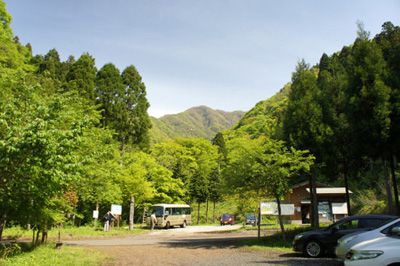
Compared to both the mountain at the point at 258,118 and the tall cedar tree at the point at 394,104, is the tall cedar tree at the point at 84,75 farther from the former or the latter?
the mountain at the point at 258,118

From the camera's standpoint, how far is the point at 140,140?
37344 mm

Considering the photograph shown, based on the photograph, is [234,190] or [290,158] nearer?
[290,158]

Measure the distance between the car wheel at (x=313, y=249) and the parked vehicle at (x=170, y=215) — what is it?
24208mm

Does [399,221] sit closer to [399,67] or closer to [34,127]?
[34,127]

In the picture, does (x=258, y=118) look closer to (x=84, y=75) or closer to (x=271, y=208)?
Answer: (x=84, y=75)

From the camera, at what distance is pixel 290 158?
1669 cm

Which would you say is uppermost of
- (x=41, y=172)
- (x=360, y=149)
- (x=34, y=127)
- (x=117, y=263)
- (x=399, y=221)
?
(x=360, y=149)

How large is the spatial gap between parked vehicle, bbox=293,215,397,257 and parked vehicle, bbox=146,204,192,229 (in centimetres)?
2388

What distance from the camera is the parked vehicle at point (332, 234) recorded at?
12016mm

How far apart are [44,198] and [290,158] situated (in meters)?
11.1

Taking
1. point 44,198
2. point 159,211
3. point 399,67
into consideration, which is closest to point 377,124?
point 399,67

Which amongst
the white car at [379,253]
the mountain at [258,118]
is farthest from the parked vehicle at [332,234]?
the mountain at [258,118]

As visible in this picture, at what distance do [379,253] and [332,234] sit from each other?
6.57 metres

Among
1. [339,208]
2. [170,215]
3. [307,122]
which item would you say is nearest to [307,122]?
[307,122]
